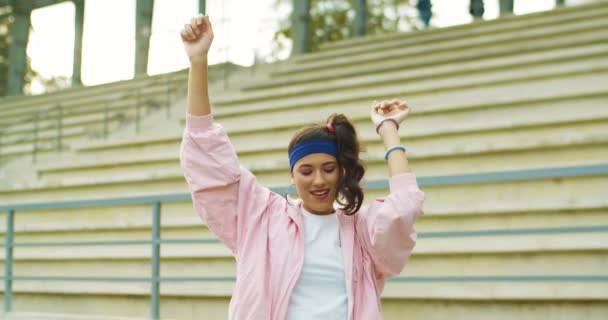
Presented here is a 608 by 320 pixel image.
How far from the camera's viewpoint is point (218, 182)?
1.88m

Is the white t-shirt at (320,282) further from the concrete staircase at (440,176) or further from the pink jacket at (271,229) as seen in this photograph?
the concrete staircase at (440,176)

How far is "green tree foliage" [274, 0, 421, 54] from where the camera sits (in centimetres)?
2453

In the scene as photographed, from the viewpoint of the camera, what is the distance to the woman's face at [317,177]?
1.90 metres

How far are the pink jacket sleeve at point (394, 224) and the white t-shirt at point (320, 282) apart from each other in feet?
0.29

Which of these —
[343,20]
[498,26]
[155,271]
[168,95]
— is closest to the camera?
[155,271]

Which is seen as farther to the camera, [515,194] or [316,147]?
[515,194]

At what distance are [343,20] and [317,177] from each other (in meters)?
23.3

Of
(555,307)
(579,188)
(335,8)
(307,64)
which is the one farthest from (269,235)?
(335,8)

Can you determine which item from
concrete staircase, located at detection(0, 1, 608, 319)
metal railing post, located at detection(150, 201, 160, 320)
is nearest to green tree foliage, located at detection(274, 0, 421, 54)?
concrete staircase, located at detection(0, 1, 608, 319)

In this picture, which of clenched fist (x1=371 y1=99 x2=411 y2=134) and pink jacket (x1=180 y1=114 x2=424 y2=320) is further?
clenched fist (x1=371 y1=99 x2=411 y2=134)

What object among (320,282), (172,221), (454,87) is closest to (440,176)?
(320,282)

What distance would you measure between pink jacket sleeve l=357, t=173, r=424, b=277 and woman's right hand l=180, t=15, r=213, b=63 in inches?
21.6

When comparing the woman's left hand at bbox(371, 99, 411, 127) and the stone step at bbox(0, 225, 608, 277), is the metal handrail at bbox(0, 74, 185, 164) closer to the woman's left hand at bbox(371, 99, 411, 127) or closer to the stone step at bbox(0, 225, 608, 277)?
the stone step at bbox(0, 225, 608, 277)

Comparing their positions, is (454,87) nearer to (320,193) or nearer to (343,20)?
(320,193)
